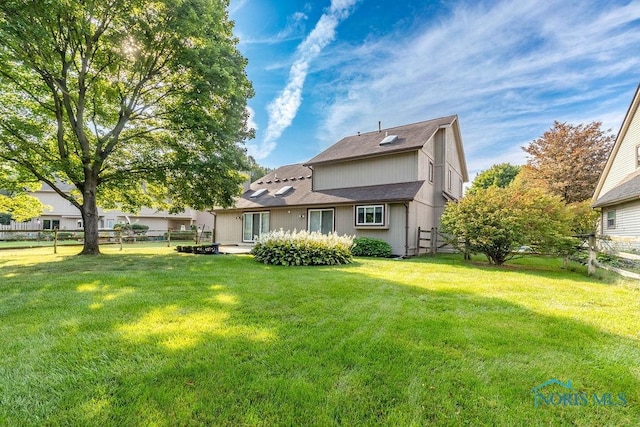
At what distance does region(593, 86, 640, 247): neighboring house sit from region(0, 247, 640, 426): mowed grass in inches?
377

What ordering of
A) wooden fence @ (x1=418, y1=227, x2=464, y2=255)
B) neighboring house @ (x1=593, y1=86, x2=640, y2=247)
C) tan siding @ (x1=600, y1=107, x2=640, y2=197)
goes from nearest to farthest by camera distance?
neighboring house @ (x1=593, y1=86, x2=640, y2=247) → tan siding @ (x1=600, y1=107, x2=640, y2=197) → wooden fence @ (x1=418, y1=227, x2=464, y2=255)

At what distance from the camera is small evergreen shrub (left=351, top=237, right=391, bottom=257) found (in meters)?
12.6

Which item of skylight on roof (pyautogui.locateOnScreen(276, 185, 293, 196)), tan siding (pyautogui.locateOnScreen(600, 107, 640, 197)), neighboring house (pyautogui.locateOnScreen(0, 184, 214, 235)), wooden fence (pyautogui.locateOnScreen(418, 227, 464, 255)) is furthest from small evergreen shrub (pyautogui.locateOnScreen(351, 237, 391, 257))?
neighboring house (pyautogui.locateOnScreen(0, 184, 214, 235))

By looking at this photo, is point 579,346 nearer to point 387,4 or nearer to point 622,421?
point 622,421

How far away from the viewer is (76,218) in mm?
30828

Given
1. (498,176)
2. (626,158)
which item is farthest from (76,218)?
(498,176)

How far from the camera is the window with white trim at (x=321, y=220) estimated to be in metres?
14.9

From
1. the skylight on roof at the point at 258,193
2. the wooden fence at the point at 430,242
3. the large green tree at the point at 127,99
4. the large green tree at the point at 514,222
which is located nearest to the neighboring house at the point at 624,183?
the large green tree at the point at 514,222

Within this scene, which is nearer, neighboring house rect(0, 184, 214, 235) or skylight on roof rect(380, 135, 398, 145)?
skylight on roof rect(380, 135, 398, 145)

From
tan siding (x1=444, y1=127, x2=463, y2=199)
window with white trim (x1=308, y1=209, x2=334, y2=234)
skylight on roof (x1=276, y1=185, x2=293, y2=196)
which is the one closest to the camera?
window with white trim (x1=308, y1=209, x2=334, y2=234)

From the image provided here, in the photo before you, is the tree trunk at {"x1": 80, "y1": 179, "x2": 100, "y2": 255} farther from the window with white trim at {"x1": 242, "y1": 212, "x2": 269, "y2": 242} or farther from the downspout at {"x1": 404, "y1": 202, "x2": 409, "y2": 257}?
the downspout at {"x1": 404, "y1": 202, "x2": 409, "y2": 257}

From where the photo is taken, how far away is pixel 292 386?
2254 mm

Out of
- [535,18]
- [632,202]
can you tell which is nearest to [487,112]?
[535,18]

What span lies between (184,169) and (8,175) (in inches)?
249
